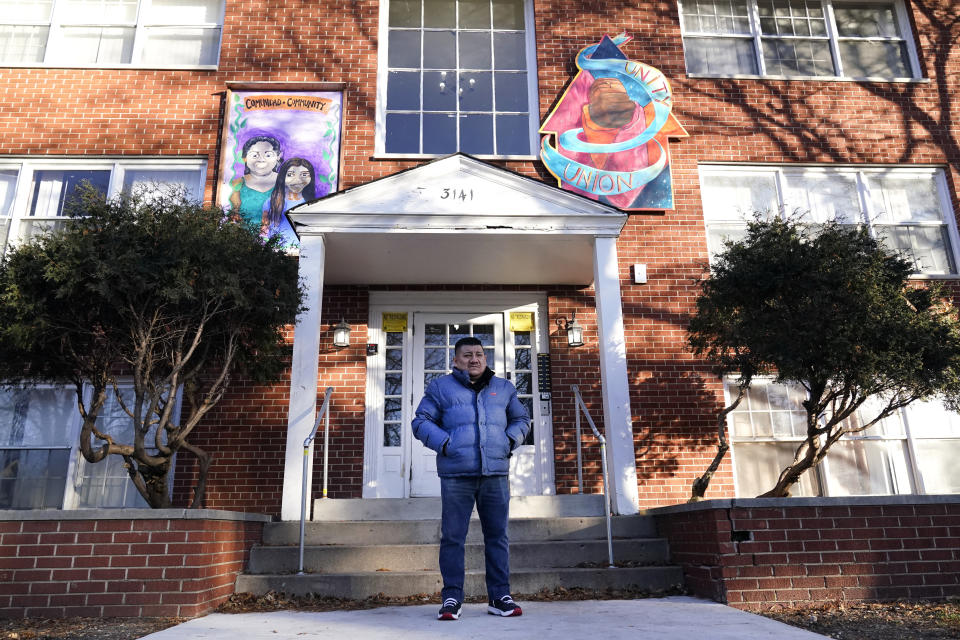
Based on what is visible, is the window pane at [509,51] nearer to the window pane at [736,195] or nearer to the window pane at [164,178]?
the window pane at [736,195]

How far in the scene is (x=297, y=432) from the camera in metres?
6.02

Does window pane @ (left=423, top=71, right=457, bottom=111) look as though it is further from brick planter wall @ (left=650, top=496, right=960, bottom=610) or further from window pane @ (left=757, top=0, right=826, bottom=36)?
brick planter wall @ (left=650, top=496, right=960, bottom=610)

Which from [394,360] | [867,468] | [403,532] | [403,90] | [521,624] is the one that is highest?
[403,90]

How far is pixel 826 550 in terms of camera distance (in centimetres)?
461

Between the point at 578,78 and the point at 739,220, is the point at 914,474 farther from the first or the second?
the point at 578,78

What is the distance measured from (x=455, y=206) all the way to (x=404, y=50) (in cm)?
374

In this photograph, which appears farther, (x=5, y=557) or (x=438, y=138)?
(x=438, y=138)

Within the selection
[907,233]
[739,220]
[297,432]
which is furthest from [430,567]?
[907,233]

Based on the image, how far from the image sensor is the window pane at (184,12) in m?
9.26

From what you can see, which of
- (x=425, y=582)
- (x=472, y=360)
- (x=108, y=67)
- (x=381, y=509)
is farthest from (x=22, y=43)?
(x=425, y=582)

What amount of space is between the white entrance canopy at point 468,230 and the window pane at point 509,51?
3112 millimetres

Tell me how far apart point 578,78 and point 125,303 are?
634 cm

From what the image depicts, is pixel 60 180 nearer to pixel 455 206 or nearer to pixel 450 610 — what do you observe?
pixel 455 206

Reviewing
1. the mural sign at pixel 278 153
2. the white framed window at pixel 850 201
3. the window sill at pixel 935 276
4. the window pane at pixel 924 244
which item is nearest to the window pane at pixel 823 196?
the white framed window at pixel 850 201
